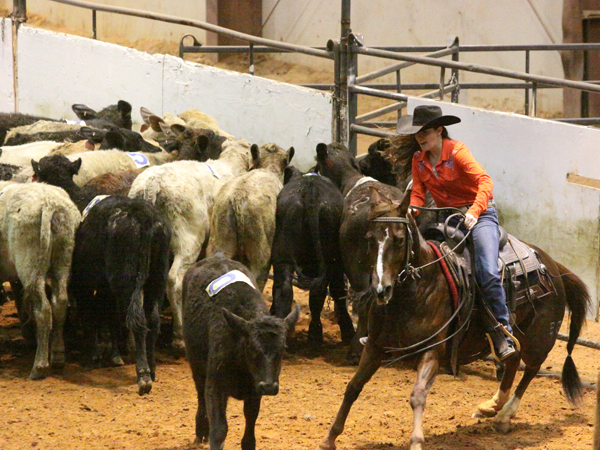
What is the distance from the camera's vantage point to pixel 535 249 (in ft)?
23.7

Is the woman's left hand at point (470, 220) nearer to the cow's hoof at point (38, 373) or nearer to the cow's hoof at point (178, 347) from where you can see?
the cow's hoof at point (178, 347)

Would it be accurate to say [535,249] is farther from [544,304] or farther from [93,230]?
[93,230]

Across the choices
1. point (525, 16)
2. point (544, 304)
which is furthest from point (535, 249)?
point (525, 16)

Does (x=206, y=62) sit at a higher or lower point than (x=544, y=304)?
higher

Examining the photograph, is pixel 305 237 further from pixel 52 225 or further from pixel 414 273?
pixel 414 273

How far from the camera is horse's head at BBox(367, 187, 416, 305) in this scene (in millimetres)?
5797

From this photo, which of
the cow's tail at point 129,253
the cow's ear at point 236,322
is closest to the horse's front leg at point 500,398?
the cow's ear at point 236,322

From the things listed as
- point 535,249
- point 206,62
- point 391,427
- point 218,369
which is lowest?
point 391,427

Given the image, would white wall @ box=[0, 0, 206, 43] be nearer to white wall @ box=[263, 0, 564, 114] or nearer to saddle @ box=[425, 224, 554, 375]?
white wall @ box=[263, 0, 564, 114]

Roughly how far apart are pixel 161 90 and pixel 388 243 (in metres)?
7.96

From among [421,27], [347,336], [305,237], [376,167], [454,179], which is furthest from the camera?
[421,27]

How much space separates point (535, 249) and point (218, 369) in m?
3.03

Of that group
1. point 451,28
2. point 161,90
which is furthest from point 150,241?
point 451,28

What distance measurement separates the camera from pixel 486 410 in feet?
23.2
